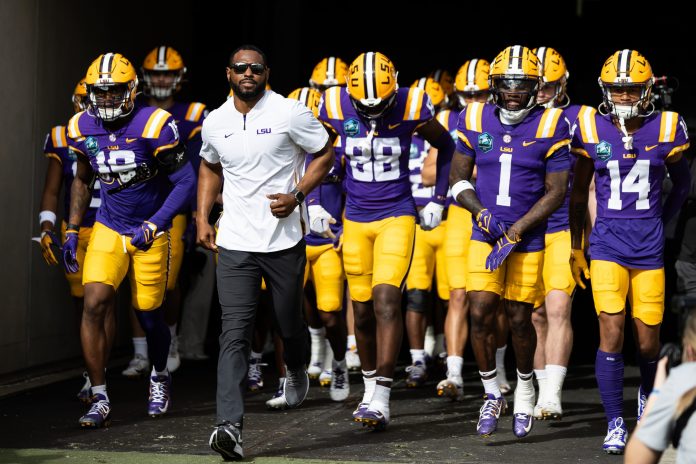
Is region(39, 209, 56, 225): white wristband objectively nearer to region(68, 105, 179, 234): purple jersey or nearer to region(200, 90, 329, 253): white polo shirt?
region(68, 105, 179, 234): purple jersey

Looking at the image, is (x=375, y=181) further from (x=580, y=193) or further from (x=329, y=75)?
(x=329, y=75)

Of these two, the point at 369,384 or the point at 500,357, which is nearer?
the point at 369,384

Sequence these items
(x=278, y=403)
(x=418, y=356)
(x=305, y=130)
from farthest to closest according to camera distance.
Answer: (x=418, y=356) < (x=278, y=403) < (x=305, y=130)

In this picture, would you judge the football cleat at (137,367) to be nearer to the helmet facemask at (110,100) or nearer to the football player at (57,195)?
the football player at (57,195)

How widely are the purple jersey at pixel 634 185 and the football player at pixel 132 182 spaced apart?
239 centimetres

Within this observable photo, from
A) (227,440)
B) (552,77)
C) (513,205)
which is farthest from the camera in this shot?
(552,77)

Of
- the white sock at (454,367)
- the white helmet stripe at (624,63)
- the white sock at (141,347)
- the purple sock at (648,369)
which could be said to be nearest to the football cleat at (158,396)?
the white sock at (141,347)

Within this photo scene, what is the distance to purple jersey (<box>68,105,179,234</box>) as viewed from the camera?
24.3 feet

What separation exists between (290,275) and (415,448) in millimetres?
1085

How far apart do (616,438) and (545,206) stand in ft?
4.13

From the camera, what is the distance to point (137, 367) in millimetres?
9234

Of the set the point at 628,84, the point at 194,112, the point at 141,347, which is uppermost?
the point at 628,84

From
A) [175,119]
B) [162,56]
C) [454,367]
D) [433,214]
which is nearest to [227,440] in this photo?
[433,214]

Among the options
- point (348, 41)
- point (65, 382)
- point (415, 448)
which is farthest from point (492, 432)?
point (348, 41)
